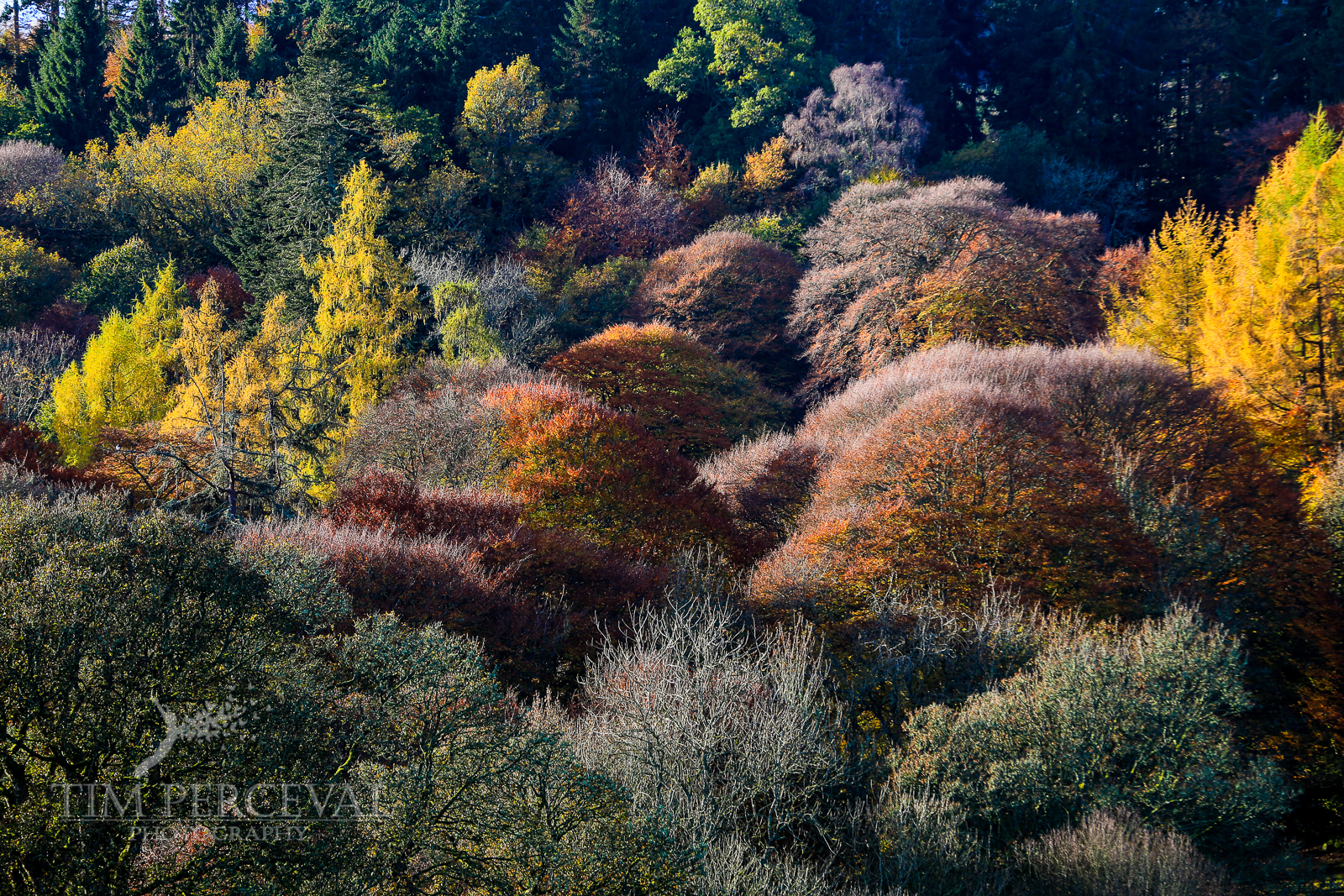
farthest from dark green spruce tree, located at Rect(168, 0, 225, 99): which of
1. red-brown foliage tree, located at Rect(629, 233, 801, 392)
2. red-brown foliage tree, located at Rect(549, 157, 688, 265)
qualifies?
red-brown foliage tree, located at Rect(629, 233, 801, 392)

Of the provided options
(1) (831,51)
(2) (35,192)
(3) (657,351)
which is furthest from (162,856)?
(1) (831,51)

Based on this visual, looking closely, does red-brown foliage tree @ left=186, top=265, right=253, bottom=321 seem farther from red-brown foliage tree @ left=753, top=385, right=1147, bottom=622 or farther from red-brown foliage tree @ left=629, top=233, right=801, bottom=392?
red-brown foliage tree @ left=753, top=385, right=1147, bottom=622

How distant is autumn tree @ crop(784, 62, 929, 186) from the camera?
47.5 metres

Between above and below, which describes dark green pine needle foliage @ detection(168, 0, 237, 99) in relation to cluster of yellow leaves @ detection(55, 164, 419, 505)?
above

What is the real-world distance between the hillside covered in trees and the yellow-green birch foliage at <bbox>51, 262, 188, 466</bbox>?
0.19 m

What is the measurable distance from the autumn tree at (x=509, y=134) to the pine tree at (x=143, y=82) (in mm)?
18734

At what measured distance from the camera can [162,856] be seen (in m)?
8.09

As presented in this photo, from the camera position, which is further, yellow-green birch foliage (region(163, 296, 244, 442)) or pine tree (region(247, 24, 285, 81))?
pine tree (region(247, 24, 285, 81))

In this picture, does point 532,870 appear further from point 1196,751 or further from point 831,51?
point 831,51

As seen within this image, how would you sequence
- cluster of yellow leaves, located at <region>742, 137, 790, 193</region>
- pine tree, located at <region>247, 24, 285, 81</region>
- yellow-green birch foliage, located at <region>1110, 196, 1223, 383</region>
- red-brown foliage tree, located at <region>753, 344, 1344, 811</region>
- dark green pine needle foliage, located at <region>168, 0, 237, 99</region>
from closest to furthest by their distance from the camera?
red-brown foliage tree, located at <region>753, 344, 1344, 811</region>
yellow-green birch foliage, located at <region>1110, 196, 1223, 383</region>
cluster of yellow leaves, located at <region>742, 137, 790, 193</region>
pine tree, located at <region>247, 24, 285, 81</region>
dark green pine needle foliage, located at <region>168, 0, 237, 99</region>

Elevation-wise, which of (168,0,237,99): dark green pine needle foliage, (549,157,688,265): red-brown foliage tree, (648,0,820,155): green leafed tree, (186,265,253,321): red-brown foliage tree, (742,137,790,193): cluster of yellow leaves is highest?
(168,0,237,99): dark green pine needle foliage

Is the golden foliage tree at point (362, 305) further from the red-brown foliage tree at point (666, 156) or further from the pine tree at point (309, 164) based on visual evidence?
the red-brown foliage tree at point (666, 156)

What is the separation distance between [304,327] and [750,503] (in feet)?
63.9

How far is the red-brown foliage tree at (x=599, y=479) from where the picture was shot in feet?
76.7
